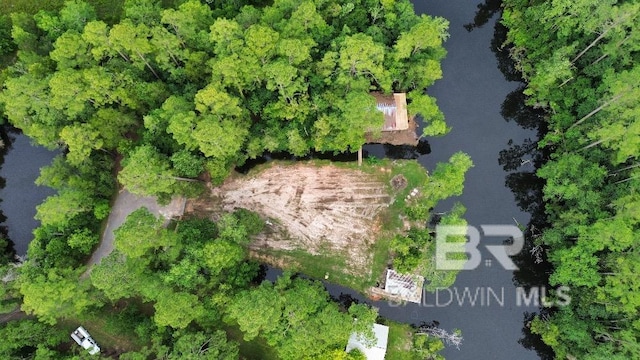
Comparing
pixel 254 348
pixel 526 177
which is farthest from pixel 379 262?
pixel 526 177

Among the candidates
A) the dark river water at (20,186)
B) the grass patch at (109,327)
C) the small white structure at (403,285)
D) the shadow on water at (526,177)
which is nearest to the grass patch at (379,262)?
the small white structure at (403,285)

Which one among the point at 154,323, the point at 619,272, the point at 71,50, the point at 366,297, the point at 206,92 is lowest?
the point at 154,323

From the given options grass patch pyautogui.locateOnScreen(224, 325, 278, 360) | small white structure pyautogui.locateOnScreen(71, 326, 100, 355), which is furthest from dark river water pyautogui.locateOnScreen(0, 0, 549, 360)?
small white structure pyautogui.locateOnScreen(71, 326, 100, 355)

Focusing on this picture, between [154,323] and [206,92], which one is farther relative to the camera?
[154,323]

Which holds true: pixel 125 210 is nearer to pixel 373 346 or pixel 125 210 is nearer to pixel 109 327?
pixel 109 327

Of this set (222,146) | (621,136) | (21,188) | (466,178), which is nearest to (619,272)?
(621,136)

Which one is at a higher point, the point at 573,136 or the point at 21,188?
the point at 573,136

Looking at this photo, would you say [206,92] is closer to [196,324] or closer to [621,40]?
[196,324]
